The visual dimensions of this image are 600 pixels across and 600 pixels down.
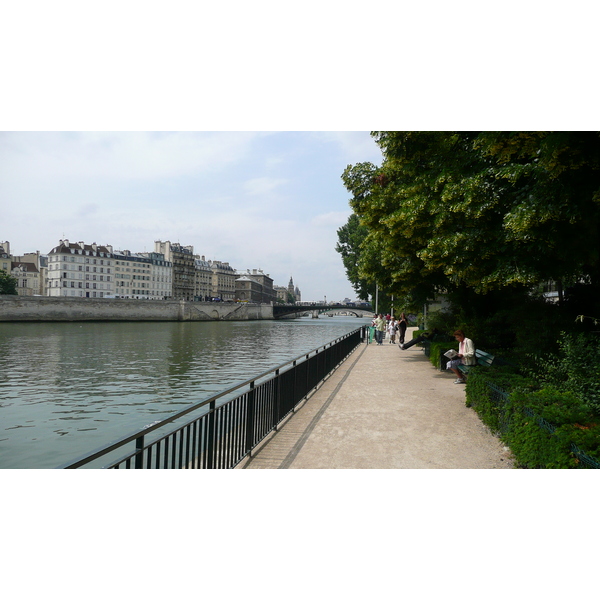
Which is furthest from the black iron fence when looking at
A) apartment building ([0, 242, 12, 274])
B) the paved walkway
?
apartment building ([0, 242, 12, 274])

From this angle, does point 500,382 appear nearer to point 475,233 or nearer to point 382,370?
point 475,233

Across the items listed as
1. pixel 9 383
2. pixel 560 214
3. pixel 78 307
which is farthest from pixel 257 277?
pixel 560 214

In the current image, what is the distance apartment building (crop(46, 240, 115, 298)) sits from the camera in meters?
108

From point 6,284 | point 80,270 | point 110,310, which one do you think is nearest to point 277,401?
point 110,310

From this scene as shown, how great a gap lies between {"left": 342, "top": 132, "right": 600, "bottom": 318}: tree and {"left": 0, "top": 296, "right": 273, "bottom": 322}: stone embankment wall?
63346mm

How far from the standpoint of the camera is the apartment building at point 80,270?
108 metres

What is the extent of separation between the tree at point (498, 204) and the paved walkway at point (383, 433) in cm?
288

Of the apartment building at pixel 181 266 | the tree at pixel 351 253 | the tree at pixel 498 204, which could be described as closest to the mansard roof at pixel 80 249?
the apartment building at pixel 181 266

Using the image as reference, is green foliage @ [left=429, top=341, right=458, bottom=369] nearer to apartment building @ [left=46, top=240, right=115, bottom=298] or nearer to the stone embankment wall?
the stone embankment wall

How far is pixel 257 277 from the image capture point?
588ft

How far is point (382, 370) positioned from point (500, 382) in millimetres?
7646

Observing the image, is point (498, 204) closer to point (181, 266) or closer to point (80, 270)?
point (80, 270)

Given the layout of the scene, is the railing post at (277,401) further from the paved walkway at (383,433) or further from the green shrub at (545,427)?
Result: the green shrub at (545,427)

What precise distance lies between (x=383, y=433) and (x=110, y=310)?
2913 inches
